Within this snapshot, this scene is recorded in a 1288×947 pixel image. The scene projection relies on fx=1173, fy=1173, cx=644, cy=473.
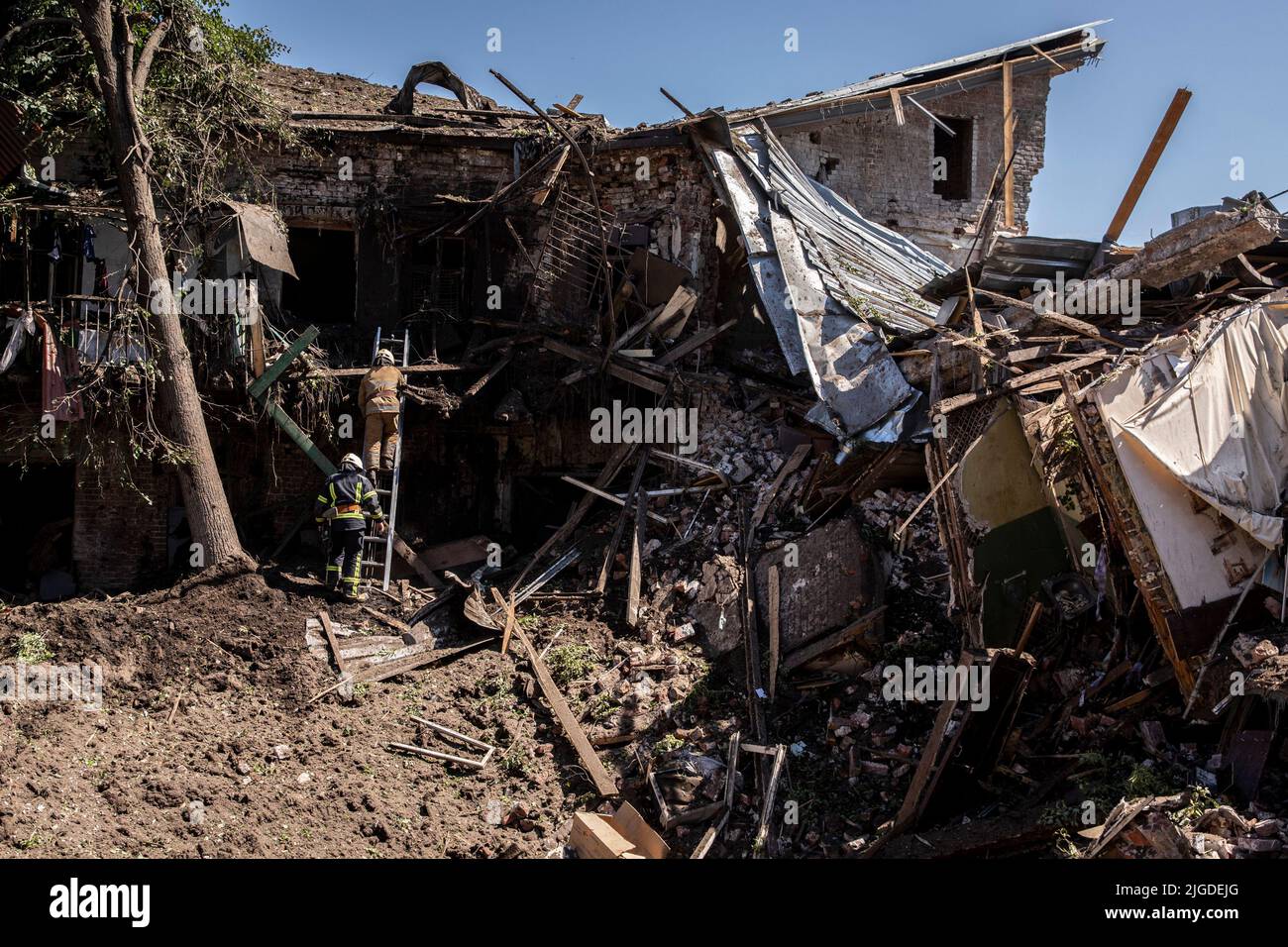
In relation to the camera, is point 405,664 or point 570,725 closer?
point 570,725

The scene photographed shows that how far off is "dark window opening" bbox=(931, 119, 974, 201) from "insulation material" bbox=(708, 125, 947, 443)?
250 centimetres

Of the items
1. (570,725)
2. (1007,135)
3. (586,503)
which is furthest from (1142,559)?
(1007,135)

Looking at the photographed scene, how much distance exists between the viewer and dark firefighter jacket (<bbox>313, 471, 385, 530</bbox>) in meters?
12.2

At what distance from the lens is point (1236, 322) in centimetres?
941

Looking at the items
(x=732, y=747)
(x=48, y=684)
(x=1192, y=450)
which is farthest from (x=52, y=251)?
(x=1192, y=450)

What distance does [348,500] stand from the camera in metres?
12.2

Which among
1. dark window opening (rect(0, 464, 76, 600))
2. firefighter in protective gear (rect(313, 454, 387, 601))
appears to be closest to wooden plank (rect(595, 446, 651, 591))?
firefighter in protective gear (rect(313, 454, 387, 601))

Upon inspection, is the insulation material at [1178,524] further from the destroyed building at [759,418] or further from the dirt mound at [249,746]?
the dirt mound at [249,746]

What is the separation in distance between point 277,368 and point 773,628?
6.43 metres

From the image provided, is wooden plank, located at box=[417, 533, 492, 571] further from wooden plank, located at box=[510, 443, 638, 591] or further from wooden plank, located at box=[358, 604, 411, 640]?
wooden plank, located at box=[358, 604, 411, 640]

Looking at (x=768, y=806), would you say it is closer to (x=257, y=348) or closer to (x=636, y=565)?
(x=636, y=565)

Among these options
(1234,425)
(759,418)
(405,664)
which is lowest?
(405,664)

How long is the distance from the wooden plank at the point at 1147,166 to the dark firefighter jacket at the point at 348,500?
865cm
